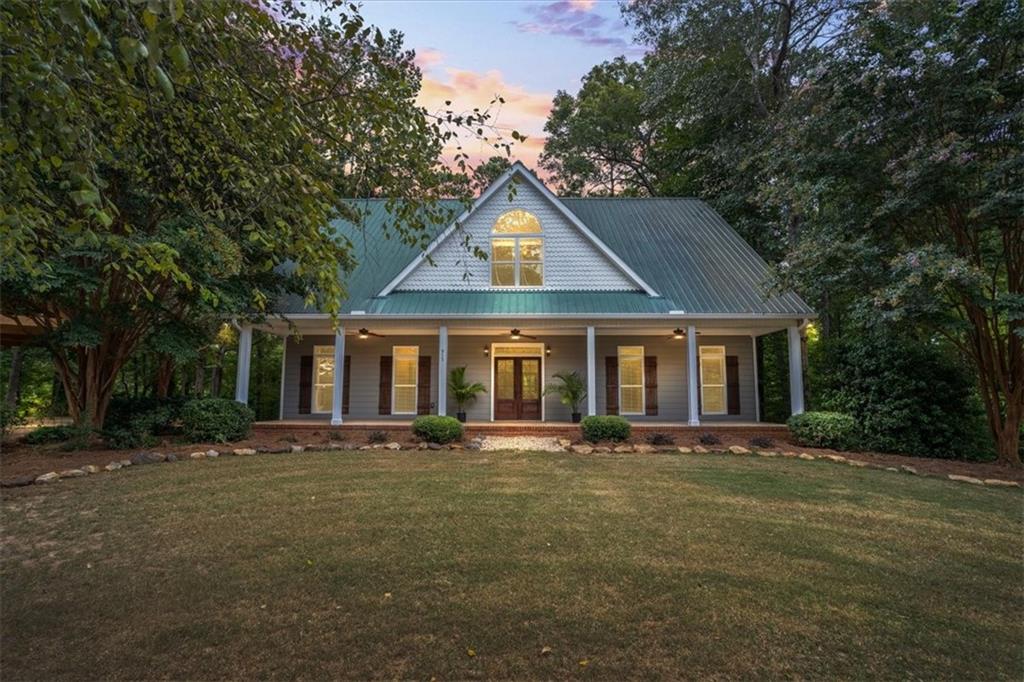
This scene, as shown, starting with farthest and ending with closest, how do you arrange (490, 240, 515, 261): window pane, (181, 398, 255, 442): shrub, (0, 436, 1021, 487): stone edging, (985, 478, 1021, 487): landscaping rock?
(490, 240, 515, 261): window pane
(181, 398, 255, 442): shrub
(0, 436, 1021, 487): stone edging
(985, 478, 1021, 487): landscaping rock

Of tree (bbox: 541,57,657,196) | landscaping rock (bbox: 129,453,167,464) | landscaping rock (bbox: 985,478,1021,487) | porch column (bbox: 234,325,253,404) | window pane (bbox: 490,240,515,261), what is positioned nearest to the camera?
landscaping rock (bbox: 985,478,1021,487)

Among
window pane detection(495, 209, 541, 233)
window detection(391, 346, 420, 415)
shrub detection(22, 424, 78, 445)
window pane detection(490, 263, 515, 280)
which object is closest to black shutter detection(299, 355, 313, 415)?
window detection(391, 346, 420, 415)

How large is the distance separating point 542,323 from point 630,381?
11.8 feet

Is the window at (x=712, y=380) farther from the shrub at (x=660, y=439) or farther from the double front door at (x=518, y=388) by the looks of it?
the double front door at (x=518, y=388)

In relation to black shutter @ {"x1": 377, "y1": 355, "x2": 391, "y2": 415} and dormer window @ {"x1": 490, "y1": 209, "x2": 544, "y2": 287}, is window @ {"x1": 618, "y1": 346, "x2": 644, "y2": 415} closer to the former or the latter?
dormer window @ {"x1": 490, "y1": 209, "x2": 544, "y2": 287}

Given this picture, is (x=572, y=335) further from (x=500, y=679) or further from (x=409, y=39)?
(x=500, y=679)

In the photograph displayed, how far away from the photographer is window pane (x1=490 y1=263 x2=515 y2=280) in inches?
515

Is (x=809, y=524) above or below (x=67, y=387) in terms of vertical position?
below

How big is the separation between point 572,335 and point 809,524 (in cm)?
897

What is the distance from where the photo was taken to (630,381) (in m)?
14.2

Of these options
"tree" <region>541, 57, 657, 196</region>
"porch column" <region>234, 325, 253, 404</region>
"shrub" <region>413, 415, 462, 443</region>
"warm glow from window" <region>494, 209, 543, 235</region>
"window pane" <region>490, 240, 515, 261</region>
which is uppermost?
"tree" <region>541, 57, 657, 196</region>

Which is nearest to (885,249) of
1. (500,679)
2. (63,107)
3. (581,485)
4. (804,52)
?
(581,485)

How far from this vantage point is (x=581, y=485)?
6816mm

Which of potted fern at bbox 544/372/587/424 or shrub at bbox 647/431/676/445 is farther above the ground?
potted fern at bbox 544/372/587/424
